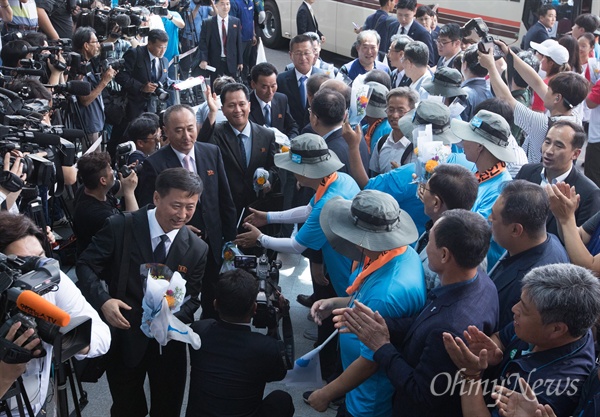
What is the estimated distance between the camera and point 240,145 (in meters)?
5.88

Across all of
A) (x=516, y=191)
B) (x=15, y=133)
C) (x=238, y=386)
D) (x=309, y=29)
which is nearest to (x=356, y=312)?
(x=238, y=386)

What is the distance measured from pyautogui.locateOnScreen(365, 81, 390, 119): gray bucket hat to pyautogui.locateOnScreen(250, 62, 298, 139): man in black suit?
1.04 m

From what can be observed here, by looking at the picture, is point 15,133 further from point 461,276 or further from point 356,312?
point 461,276

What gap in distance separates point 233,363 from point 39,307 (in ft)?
4.20

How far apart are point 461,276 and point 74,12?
364 inches

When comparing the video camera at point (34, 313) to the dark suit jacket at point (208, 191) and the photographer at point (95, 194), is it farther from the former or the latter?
the dark suit jacket at point (208, 191)

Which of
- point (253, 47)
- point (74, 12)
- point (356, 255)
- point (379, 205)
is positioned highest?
point (379, 205)

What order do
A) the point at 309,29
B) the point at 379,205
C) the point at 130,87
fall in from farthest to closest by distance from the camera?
the point at 309,29 → the point at 130,87 → the point at 379,205

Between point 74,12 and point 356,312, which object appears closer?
point 356,312

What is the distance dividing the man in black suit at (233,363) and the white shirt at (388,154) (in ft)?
7.92

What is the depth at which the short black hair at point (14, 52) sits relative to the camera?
6.94 m

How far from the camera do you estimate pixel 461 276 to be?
10.3 ft

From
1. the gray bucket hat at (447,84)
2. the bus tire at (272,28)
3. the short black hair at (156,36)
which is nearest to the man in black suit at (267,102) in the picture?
the gray bucket hat at (447,84)

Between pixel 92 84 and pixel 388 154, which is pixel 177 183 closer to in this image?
pixel 388 154
